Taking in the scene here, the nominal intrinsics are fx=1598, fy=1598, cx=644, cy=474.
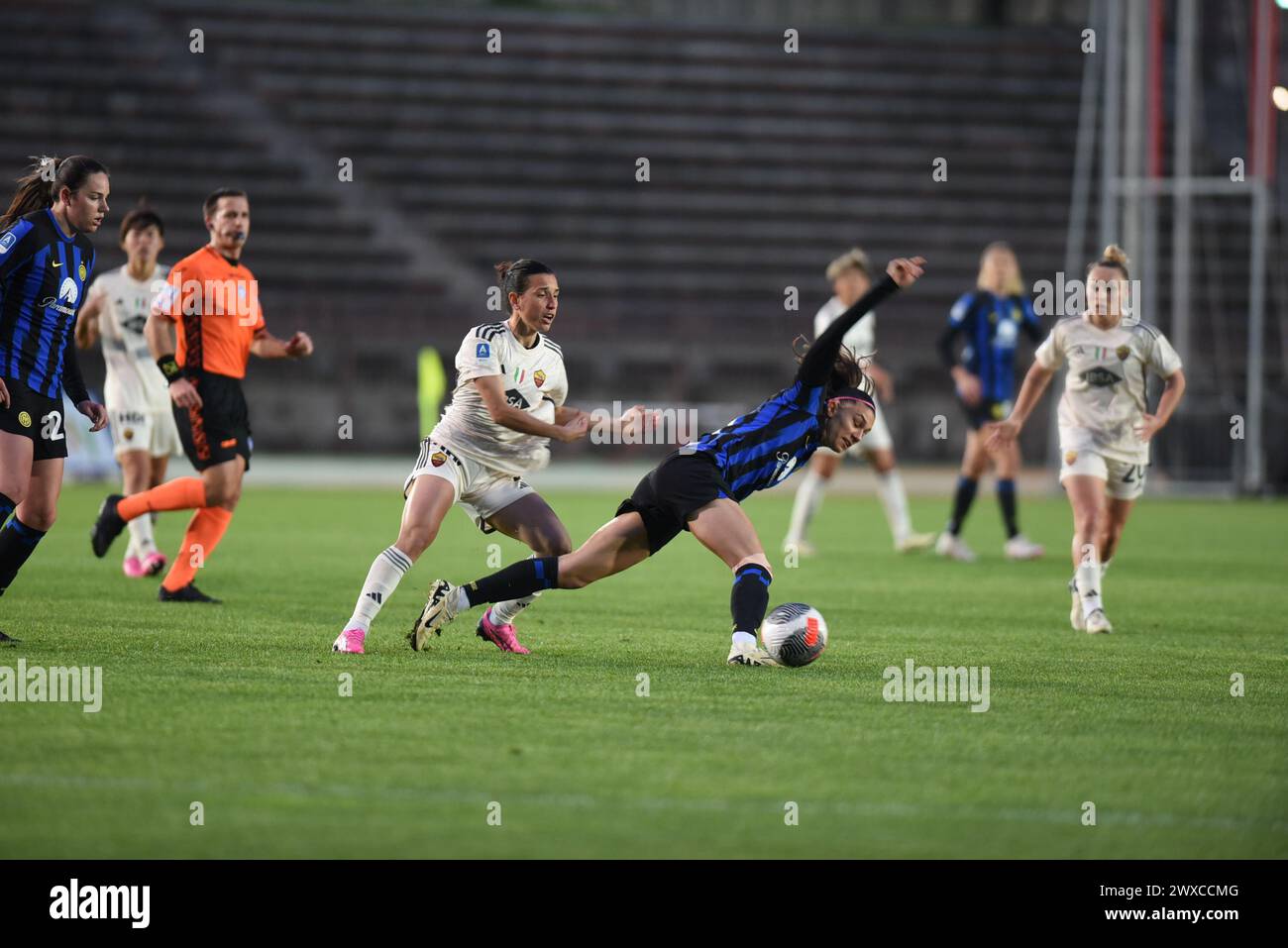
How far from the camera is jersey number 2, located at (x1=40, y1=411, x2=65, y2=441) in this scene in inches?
268

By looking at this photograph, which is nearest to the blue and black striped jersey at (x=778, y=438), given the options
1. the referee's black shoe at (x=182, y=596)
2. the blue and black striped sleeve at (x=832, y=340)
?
the blue and black striped sleeve at (x=832, y=340)

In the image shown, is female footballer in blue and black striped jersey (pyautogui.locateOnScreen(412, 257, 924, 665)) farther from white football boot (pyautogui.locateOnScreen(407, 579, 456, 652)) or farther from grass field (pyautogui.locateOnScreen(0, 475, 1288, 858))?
grass field (pyautogui.locateOnScreen(0, 475, 1288, 858))

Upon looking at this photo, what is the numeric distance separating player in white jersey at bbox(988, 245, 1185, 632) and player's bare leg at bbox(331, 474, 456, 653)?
332 cm

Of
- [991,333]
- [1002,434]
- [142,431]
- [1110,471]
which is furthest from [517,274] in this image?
[991,333]

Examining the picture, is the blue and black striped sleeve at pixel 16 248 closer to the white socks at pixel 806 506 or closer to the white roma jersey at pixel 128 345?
the white roma jersey at pixel 128 345

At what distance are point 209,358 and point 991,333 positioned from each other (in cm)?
680

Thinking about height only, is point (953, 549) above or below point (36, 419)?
below

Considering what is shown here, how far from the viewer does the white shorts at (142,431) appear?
10062 millimetres

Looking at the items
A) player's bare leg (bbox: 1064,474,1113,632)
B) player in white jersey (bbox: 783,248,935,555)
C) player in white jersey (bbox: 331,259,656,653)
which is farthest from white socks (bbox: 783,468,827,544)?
player in white jersey (bbox: 331,259,656,653)

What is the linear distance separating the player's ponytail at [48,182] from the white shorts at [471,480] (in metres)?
1.83

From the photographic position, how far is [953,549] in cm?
1261

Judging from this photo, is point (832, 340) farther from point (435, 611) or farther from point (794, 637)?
point (435, 611)
